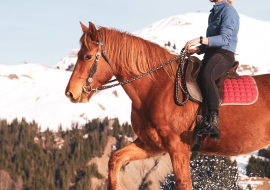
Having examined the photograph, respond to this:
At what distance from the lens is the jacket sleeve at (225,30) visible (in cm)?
584

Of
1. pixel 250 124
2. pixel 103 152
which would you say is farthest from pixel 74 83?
pixel 103 152

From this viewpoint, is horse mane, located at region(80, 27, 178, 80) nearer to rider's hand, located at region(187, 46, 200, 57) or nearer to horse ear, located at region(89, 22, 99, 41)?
horse ear, located at region(89, 22, 99, 41)

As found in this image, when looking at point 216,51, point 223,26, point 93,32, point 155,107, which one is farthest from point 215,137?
point 93,32

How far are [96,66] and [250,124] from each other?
10.0 feet

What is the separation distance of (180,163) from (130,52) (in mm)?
2226

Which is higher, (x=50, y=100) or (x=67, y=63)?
(x=67, y=63)

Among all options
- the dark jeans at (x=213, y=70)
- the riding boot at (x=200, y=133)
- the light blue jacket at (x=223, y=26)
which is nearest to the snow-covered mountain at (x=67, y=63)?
the light blue jacket at (x=223, y=26)

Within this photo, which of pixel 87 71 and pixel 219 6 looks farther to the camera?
pixel 219 6

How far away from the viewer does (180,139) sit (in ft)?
18.8

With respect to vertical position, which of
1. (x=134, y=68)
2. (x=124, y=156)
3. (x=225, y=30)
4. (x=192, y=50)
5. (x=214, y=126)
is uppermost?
(x=225, y=30)

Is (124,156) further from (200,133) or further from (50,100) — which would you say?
(50,100)

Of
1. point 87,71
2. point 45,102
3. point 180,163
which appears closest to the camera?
point 180,163

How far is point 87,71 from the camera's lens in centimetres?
582

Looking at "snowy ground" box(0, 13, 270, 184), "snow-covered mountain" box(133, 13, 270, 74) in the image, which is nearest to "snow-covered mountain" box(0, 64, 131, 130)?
"snowy ground" box(0, 13, 270, 184)
